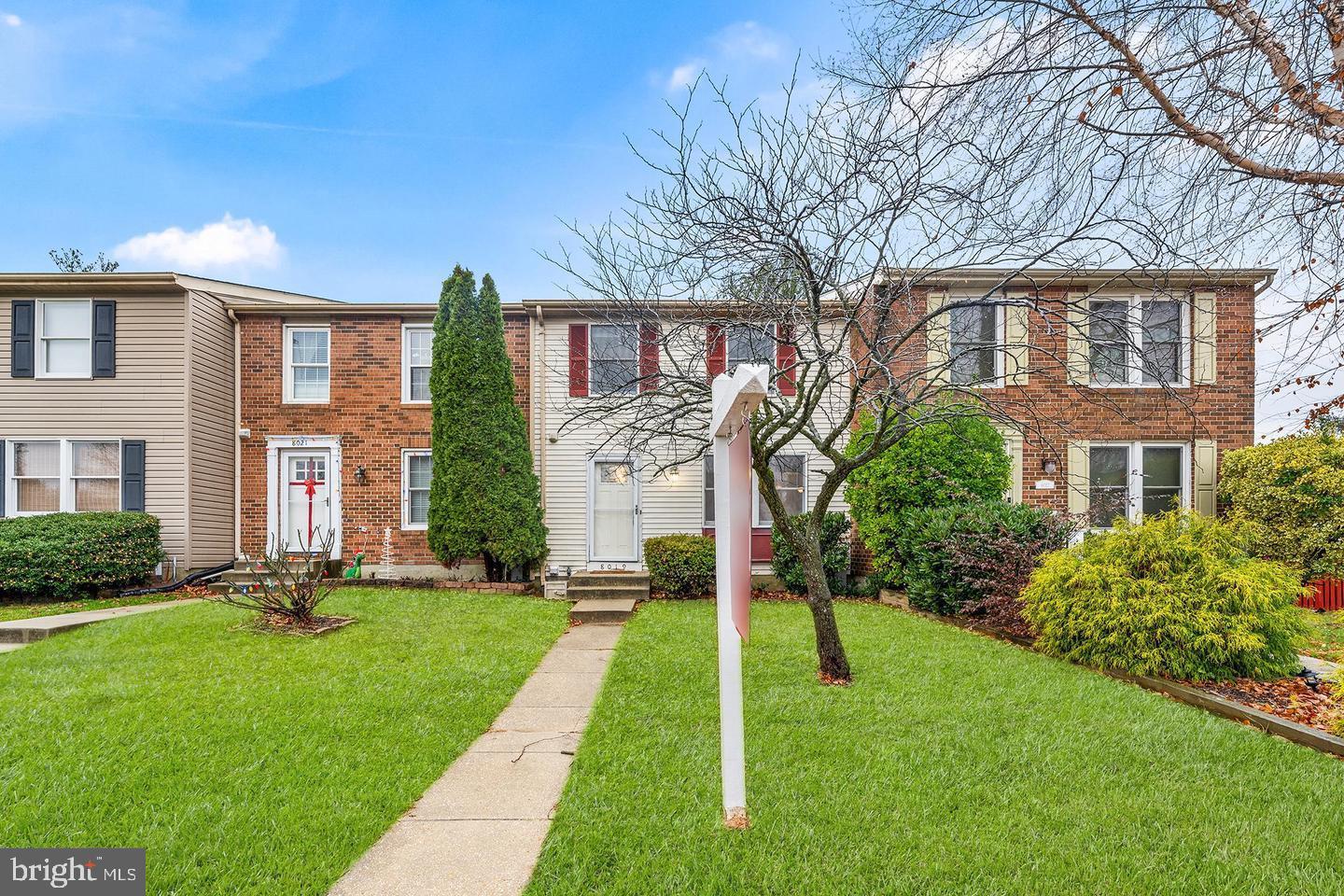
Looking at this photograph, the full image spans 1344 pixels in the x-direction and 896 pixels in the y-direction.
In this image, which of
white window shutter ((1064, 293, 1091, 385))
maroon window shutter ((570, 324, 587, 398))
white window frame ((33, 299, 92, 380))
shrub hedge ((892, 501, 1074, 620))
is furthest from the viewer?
maroon window shutter ((570, 324, 587, 398))

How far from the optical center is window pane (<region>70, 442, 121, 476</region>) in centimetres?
1104

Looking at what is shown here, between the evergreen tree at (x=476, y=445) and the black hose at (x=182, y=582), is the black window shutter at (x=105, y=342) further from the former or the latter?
the evergreen tree at (x=476, y=445)

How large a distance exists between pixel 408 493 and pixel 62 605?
4.99m

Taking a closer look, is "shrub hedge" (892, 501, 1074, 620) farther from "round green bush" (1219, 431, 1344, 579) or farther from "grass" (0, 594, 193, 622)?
"grass" (0, 594, 193, 622)

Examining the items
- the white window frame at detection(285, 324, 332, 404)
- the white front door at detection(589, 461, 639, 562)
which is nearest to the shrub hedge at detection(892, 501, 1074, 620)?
the white front door at detection(589, 461, 639, 562)

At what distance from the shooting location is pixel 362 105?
13.7 m

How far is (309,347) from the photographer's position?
1184 cm

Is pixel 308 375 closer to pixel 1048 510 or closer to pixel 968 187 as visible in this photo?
pixel 968 187

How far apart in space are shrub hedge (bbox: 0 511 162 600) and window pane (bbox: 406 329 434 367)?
4981mm

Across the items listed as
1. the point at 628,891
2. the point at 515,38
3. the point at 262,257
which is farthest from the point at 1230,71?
the point at 262,257

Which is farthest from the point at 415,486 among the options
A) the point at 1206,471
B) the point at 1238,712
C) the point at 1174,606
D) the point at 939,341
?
the point at 1206,471

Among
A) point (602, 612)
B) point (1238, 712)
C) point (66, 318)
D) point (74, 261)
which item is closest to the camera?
point (1238, 712)

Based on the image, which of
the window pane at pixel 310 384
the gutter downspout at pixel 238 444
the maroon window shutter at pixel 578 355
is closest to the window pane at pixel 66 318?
the gutter downspout at pixel 238 444

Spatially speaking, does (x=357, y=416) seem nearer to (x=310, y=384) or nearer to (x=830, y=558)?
(x=310, y=384)
